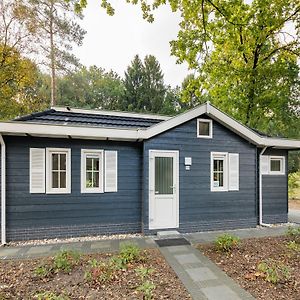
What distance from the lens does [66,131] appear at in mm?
5211

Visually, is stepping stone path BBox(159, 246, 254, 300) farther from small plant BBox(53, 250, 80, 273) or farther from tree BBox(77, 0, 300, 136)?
tree BBox(77, 0, 300, 136)

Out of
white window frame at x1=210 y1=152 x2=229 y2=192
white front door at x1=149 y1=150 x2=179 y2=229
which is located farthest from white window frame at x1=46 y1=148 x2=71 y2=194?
white window frame at x1=210 y1=152 x2=229 y2=192

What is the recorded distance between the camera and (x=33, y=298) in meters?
2.90

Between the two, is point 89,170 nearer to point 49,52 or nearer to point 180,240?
point 180,240

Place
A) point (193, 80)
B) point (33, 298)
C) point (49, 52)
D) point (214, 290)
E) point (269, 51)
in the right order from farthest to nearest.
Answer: point (49, 52) < point (269, 51) < point (193, 80) < point (214, 290) < point (33, 298)

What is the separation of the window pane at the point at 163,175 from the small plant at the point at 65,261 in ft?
8.49

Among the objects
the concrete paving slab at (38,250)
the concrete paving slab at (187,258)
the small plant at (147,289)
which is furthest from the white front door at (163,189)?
the small plant at (147,289)

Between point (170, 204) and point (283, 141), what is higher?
point (283, 141)

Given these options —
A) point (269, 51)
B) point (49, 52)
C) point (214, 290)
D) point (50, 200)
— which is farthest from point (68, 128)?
point (269, 51)

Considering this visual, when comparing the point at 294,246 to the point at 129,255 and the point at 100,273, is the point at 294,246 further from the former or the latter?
the point at 100,273

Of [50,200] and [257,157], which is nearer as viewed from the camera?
[50,200]

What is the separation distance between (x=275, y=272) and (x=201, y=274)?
1109 mm

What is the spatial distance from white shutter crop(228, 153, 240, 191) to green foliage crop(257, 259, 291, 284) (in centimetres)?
278

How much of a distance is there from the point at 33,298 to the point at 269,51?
13450 millimetres
